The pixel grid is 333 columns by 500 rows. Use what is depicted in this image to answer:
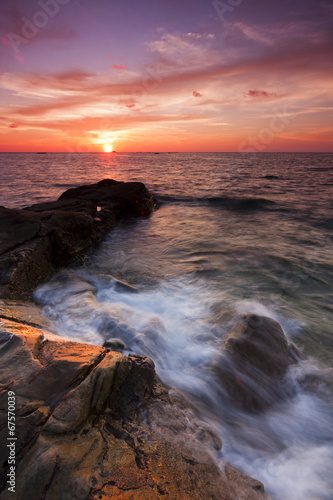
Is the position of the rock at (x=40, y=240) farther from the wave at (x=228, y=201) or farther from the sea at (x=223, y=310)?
the wave at (x=228, y=201)

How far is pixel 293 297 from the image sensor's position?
20.2ft

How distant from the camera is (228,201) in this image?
18484 mm

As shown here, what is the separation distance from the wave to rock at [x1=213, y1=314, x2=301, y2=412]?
44.4 feet

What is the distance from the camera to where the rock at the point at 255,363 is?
11.6ft

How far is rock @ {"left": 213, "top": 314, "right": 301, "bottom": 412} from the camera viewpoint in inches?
140

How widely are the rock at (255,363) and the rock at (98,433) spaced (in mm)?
1022

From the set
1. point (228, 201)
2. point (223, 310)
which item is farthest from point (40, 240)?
point (228, 201)

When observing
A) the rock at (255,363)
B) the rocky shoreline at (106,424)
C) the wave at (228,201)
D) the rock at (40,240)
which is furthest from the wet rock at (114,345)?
the wave at (228,201)

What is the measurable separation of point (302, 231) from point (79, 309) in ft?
34.2

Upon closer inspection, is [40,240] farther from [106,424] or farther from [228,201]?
[228,201]

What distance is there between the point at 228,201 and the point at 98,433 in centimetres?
1794

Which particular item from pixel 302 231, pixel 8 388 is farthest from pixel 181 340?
pixel 302 231

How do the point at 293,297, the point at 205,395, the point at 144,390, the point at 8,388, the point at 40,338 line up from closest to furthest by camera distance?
1. the point at 8,388
2. the point at 144,390
3. the point at 40,338
4. the point at 205,395
5. the point at 293,297

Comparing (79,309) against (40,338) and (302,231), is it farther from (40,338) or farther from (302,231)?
(302,231)
